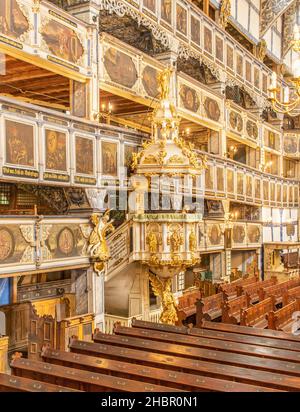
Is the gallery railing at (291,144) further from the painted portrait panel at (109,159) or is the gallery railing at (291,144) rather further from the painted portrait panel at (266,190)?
the painted portrait panel at (109,159)

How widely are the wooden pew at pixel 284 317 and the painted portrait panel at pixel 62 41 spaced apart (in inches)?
314

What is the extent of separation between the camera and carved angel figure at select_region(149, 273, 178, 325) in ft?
42.8

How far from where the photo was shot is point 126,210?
568 inches

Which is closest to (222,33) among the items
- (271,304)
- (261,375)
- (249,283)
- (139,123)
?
(139,123)

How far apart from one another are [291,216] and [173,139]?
1646 cm

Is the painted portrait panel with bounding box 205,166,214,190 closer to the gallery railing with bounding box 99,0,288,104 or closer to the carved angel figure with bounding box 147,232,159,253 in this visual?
the gallery railing with bounding box 99,0,288,104

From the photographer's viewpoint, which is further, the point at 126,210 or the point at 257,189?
the point at 257,189

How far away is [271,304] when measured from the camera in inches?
496

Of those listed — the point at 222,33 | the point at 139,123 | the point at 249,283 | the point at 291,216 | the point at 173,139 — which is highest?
the point at 222,33

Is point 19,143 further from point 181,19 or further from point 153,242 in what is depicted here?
point 181,19

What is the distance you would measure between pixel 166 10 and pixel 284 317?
10.7m

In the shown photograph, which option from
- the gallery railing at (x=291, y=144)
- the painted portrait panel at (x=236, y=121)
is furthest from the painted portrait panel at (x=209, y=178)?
the gallery railing at (x=291, y=144)

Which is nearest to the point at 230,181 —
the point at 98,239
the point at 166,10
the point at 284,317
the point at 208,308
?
the point at 166,10
